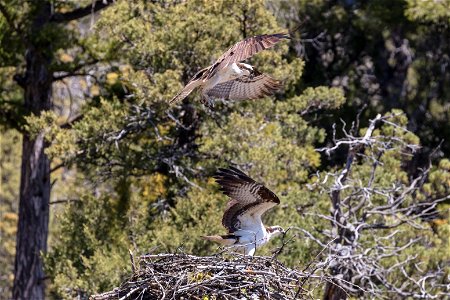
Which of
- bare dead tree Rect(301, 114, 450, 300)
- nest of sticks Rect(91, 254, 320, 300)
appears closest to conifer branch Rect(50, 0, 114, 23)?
bare dead tree Rect(301, 114, 450, 300)

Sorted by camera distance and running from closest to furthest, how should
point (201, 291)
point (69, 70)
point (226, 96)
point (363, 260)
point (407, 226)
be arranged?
point (201, 291) < point (226, 96) < point (363, 260) < point (407, 226) < point (69, 70)

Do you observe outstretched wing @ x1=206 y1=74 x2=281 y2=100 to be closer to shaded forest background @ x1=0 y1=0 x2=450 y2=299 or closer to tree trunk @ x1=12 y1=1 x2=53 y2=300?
shaded forest background @ x1=0 y1=0 x2=450 y2=299

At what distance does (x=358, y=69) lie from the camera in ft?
72.8

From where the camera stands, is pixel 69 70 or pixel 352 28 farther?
pixel 352 28

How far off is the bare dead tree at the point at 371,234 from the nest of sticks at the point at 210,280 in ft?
9.57

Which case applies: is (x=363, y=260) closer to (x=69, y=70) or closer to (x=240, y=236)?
(x=240, y=236)

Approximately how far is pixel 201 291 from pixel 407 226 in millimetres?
Result: 6501

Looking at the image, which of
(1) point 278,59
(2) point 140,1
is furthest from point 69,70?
(1) point 278,59

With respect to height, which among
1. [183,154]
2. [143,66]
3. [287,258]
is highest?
[143,66]

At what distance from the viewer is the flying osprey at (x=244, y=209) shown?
451 inches

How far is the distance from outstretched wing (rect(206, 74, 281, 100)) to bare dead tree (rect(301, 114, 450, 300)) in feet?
3.70

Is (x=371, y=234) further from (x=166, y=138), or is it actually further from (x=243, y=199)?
(x=243, y=199)

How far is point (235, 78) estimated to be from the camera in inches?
498

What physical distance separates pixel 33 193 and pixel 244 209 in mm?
7984
